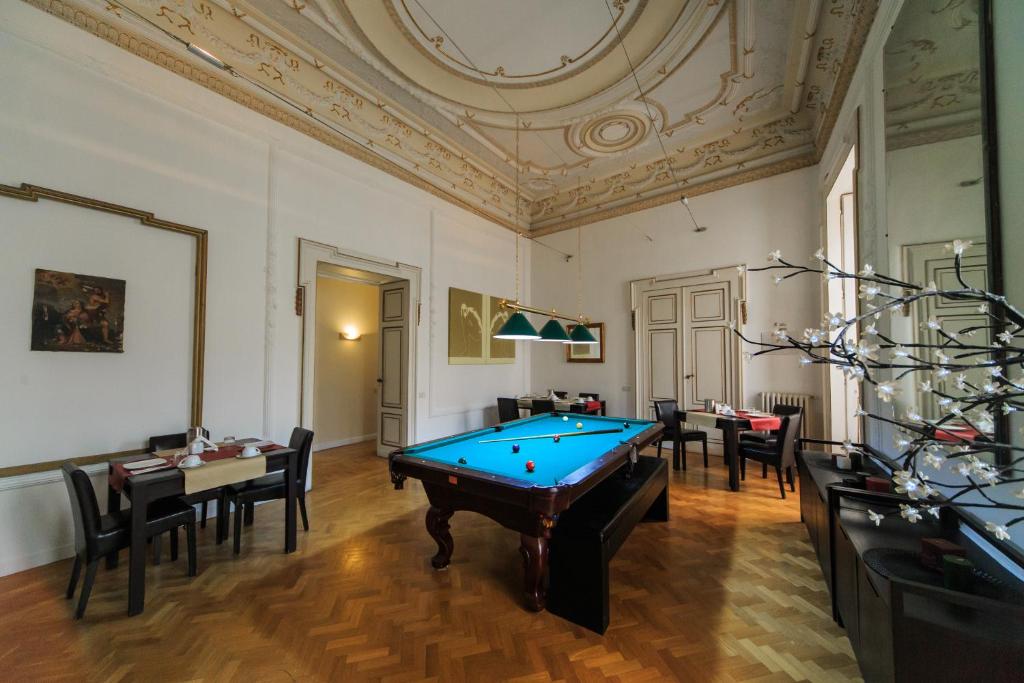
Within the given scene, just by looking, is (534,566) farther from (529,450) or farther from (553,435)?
(553,435)

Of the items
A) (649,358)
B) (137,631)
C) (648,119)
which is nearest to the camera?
(137,631)

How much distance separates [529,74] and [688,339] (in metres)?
4.30

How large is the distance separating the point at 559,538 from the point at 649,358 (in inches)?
192

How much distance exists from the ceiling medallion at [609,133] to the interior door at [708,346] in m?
2.38

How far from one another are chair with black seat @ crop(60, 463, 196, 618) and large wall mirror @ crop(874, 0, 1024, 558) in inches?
154

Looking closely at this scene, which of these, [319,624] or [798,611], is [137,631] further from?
[798,611]

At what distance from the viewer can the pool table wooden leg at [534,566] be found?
2350mm

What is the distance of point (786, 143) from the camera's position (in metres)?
5.51

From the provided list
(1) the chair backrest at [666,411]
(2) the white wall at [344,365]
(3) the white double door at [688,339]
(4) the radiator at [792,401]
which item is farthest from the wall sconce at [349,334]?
(4) the radiator at [792,401]

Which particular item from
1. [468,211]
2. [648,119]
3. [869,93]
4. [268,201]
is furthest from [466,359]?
[869,93]

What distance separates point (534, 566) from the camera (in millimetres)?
2365

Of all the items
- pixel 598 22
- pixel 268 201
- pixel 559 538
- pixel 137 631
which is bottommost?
pixel 137 631

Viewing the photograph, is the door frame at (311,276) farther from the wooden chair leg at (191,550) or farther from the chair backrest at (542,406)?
the chair backrest at (542,406)

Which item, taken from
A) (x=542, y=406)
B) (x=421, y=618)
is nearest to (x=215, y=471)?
(x=421, y=618)
